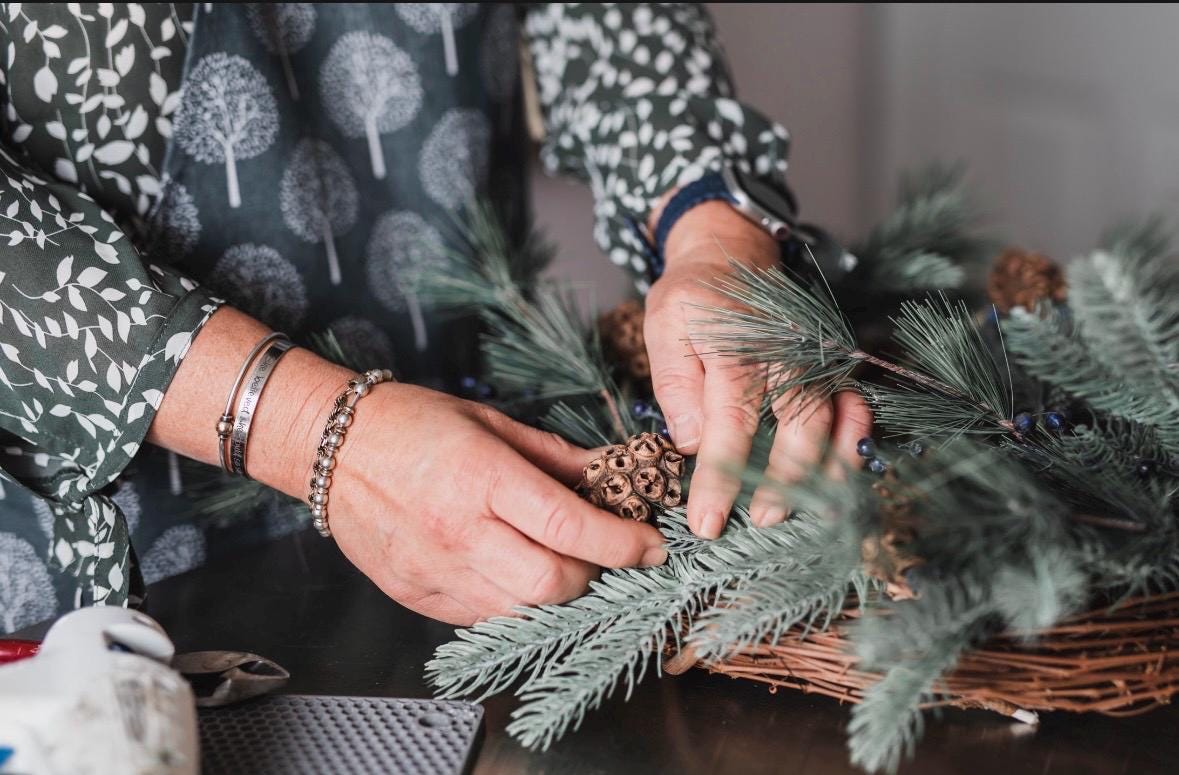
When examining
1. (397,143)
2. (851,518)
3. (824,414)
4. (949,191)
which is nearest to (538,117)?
(397,143)

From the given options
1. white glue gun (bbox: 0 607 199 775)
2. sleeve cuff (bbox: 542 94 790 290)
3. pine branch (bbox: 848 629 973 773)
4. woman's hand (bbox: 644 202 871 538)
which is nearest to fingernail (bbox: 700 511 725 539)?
A: woman's hand (bbox: 644 202 871 538)

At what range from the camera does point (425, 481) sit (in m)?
0.47

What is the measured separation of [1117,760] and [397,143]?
653 mm

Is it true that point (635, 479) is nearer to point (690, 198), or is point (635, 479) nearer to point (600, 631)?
point (600, 631)

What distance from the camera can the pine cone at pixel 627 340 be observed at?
0.66 metres

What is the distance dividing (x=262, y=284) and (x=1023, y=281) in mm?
585

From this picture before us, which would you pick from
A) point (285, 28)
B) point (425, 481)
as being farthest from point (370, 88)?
point (425, 481)

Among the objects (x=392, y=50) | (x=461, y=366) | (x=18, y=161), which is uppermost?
(x=392, y=50)

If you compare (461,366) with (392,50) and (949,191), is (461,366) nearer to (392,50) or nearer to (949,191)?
(392,50)

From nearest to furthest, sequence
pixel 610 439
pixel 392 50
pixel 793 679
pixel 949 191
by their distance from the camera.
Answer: pixel 793 679
pixel 610 439
pixel 392 50
pixel 949 191

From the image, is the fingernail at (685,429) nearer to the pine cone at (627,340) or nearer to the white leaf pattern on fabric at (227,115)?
the pine cone at (627,340)

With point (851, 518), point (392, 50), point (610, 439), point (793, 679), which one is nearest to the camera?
point (851, 518)

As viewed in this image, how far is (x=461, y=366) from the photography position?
86cm

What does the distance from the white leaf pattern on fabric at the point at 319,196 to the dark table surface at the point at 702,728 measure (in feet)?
1.02
